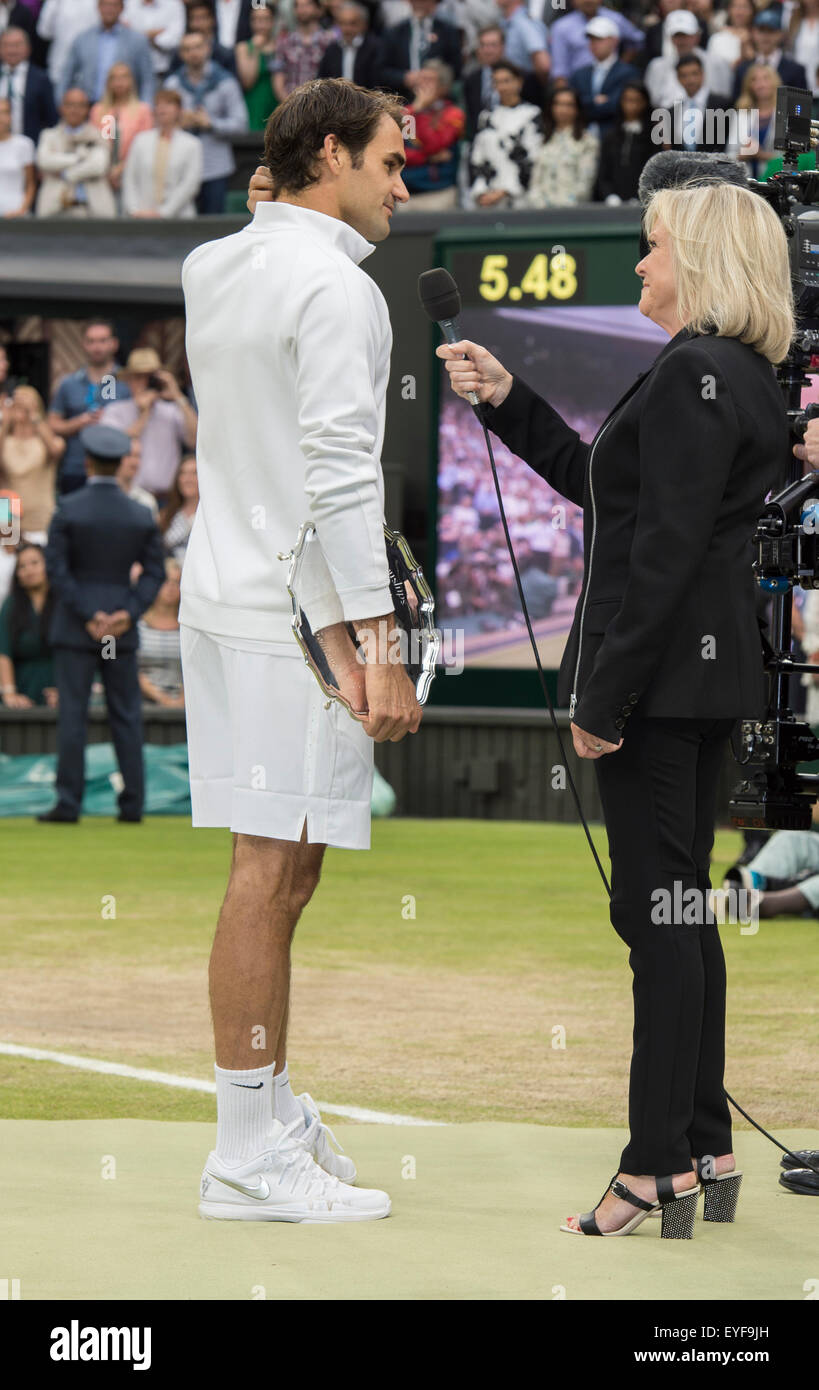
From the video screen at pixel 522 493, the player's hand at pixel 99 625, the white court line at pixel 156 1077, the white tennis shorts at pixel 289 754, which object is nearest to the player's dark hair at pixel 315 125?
the white tennis shorts at pixel 289 754

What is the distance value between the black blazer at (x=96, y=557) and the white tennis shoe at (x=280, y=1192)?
9331 millimetres

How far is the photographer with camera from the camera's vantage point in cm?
1661

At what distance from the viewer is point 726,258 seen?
12.9 feet

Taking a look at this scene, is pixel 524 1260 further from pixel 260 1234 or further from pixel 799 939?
pixel 799 939

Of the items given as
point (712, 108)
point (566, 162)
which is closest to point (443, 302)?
point (712, 108)

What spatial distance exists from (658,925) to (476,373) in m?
1.28

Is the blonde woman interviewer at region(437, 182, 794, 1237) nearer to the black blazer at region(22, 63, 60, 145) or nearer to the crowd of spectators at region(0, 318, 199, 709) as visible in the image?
the crowd of spectators at region(0, 318, 199, 709)

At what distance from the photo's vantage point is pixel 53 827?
43.1ft

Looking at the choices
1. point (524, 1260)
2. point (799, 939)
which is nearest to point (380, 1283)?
point (524, 1260)

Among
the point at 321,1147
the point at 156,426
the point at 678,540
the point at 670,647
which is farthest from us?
the point at 156,426

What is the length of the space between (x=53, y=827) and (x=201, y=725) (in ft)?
30.5

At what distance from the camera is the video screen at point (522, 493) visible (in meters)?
14.8

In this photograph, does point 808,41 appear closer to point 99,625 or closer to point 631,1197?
point 99,625

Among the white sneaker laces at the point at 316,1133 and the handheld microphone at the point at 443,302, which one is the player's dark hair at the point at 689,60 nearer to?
the handheld microphone at the point at 443,302
